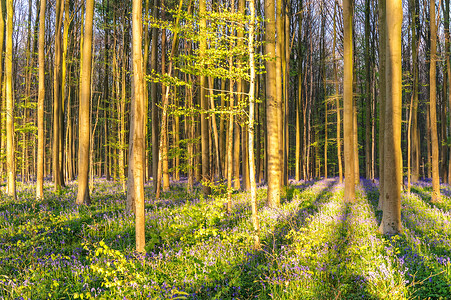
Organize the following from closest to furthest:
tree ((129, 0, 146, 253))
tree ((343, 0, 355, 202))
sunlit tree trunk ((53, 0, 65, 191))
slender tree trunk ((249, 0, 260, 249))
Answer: tree ((129, 0, 146, 253)) < slender tree trunk ((249, 0, 260, 249)) < tree ((343, 0, 355, 202)) < sunlit tree trunk ((53, 0, 65, 191))

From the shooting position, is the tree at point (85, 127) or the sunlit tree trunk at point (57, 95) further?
the sunlit tree trunk at point (57, 95)

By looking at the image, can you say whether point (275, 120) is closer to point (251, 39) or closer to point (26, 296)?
point (251, 39)

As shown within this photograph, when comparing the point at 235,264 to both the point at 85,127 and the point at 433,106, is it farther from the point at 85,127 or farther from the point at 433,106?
the point at 433,106

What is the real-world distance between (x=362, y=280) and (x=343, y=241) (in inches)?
76.6

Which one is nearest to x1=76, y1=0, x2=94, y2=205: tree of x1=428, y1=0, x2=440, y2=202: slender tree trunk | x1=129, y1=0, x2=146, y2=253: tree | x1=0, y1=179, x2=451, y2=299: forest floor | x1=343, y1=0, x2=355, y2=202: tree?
x1=0, y1=179, x2=451, y2=299: forest floor

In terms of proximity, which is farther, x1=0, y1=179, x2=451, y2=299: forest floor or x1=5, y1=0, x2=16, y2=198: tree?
x1=5, y1=0, x2=16, y2=198: tree

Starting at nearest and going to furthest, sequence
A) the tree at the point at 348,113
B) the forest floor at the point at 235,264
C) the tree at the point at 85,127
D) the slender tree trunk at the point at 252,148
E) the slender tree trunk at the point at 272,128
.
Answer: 1. the forest floor at the point at 235,264
2. the slender tree trunk at the point at 252,148
3. the slender tree trunk at the point at 272,128
4. the tree at the point at 85,127
5. the tree at the point at 348,113

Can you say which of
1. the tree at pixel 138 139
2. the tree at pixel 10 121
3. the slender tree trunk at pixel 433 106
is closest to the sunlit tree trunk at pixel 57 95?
the tree at pixel 10 121

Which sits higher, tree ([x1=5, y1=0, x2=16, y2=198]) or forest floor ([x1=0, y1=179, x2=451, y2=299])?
tree ([x1=5, y1=0, x2=16, y2=198])

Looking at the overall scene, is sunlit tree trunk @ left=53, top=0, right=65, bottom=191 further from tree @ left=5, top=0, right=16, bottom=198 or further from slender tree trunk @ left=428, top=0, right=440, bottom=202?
slender tree trunk @ left=428, top=0, right=440, bottom=202

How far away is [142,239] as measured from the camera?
6145 mm

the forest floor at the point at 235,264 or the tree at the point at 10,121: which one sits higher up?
the tree at the point at 10,121

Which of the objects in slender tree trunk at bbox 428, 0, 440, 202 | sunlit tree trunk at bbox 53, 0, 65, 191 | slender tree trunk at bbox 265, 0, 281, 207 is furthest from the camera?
sunlit tree trunk at bbox 53, 0, 65, 191

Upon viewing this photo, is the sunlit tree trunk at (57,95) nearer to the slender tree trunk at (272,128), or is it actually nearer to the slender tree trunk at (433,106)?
the slender tree trunk at (272,128)
